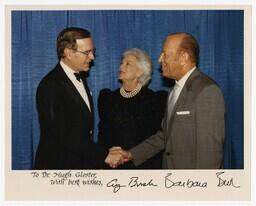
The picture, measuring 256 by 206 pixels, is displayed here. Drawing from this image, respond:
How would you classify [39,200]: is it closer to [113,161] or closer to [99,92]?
[113,161]

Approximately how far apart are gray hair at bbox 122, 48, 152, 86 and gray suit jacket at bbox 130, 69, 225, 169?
227 millimetres

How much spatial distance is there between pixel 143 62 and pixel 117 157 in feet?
1.91

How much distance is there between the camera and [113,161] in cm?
250

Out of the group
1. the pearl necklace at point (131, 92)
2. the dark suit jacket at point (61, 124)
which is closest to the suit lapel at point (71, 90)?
the dark suit jacket at point (61, 124)

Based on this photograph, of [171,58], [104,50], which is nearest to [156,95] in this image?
[171,58]

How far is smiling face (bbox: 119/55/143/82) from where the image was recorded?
2482 millimetres

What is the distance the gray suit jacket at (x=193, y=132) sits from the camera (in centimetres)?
242

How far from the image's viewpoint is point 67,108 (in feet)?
8.14
